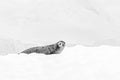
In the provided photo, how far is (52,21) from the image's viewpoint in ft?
156

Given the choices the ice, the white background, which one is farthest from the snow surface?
the ice

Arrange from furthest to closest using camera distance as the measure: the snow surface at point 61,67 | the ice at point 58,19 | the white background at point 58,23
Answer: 1. the ice at point 58,19
2. the white background at point 58,23
3. the snow surface at point 61,67

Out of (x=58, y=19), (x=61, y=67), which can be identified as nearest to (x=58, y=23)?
(x=58, y=19)

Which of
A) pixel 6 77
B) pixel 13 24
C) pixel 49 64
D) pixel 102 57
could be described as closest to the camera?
pixel 6 77

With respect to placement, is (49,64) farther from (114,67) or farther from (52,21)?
(52,21)

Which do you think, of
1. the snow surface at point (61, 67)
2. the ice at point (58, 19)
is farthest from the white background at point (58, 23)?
the snow surface at point (61, 67)

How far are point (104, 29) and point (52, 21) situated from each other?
6661 millimetres

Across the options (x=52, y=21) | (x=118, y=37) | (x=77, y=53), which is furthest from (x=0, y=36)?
(x=77, y=53)

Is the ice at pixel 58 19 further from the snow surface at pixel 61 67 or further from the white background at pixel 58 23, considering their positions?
the snow surface at pixel 61 67

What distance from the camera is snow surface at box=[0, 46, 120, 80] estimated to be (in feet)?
19.1

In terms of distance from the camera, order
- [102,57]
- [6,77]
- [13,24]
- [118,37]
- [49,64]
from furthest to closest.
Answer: [13,24], [118,37], [102,57], [49,64], [6,77]

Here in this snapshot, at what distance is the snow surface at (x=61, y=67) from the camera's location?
584 cm

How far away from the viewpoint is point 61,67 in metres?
6.17

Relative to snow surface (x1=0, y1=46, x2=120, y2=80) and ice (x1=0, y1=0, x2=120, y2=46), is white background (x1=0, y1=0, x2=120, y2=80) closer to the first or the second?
ice (x1=0, y1=0, x2=120, y2=46)
